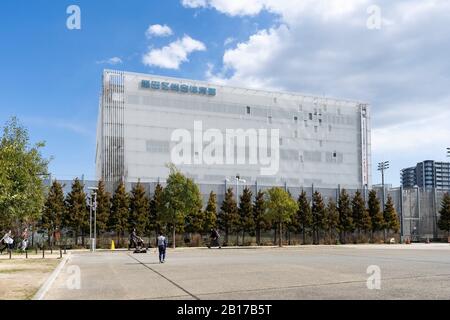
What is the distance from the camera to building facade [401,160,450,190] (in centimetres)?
16100

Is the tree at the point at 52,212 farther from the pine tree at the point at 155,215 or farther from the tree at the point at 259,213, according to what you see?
the tree at the point at 259,213

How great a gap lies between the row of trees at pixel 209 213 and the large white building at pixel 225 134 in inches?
596

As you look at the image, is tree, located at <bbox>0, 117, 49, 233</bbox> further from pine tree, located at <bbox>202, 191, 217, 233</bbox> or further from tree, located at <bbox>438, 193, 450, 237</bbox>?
tree, located at <bbox>438, 193, 450, 237</bbox>

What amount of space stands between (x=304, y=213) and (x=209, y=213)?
37.5 ft

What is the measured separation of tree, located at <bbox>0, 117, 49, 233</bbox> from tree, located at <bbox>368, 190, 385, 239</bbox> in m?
40.8

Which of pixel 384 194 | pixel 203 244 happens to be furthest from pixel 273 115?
pixel 203 244

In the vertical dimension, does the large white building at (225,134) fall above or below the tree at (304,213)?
above

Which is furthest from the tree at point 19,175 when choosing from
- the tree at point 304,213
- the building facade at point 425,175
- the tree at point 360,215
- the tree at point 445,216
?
the building facade at point 425,175

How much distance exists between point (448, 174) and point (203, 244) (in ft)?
492

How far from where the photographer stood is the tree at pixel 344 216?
60.2 meters

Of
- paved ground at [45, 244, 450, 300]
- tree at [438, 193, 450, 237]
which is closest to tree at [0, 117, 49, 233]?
paved ground at [45, 244, 450, 300]

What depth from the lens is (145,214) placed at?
5191cm

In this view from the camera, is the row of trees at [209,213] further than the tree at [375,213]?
No

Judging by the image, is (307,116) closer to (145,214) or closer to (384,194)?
(384,194)
